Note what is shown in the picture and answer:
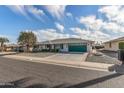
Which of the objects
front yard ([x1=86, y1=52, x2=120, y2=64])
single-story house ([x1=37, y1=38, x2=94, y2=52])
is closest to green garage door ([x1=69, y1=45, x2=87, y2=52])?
single-story house ([x1=37, y1=38, x2=94, y2=52])

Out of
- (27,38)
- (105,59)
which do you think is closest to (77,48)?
(27,38)

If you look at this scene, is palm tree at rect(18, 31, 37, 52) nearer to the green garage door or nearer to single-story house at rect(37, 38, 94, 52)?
single-story house at rect(37, 38, 94, 52)

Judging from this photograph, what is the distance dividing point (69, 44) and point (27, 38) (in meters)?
10.8

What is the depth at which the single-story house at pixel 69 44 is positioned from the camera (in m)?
40.3

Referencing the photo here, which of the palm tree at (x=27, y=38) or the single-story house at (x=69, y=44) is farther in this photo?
the palm tree at (x=27, y=38)

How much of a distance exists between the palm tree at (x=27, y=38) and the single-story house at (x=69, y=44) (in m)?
3.57

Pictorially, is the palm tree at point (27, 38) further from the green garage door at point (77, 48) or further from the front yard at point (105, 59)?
the front yard at point (105, 59)

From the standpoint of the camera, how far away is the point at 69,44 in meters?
42.6

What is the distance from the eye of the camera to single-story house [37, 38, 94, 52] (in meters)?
40.3

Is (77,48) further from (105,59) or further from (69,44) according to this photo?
(105,59)

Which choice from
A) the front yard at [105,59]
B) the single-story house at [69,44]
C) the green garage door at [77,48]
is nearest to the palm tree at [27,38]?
the single-story house at [69,44]
